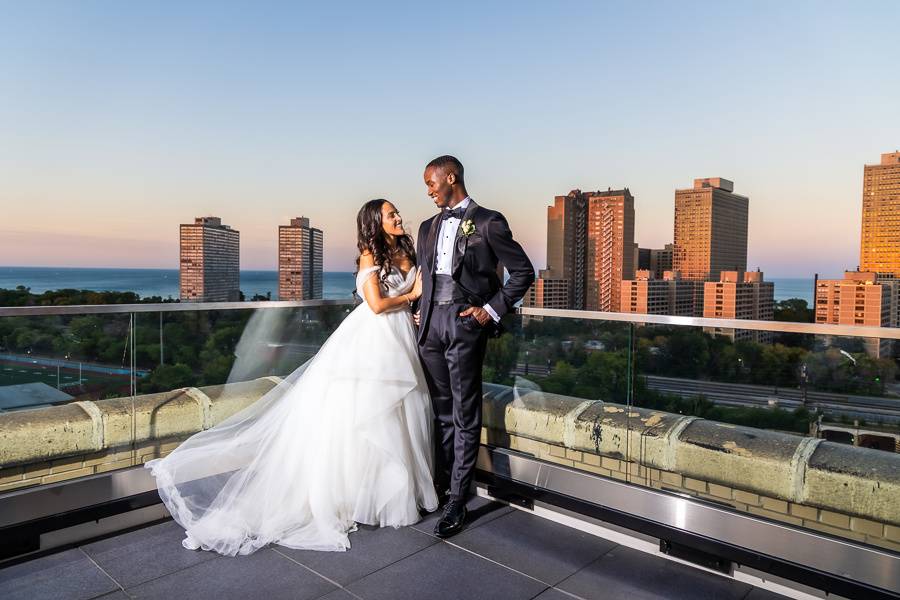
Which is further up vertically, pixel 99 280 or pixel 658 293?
pixel 99 280

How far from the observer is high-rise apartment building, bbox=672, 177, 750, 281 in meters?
65.5

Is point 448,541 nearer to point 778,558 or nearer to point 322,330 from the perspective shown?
point 778,558

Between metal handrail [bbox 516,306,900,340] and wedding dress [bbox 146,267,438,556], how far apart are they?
2.66ft

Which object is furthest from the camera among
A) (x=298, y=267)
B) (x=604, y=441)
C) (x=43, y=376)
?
(x=298, y=267)

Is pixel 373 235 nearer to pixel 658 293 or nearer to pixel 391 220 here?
pixel 391 220

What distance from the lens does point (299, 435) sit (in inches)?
119

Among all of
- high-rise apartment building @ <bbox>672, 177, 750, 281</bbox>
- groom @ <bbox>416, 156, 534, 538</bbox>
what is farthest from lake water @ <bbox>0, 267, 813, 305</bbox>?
groom @ <bbox>416, 156, 534, 538</bbox>

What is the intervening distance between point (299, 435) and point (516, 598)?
4.23 feet

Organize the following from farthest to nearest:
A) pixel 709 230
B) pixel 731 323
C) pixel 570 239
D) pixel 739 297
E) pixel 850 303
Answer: pixel 709 230 < pixel 570 239 < pixel 739 297 < pixel 850 303 < pixel 731 323

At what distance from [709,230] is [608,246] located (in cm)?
1746

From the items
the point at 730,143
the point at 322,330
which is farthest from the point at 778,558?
the point at 730,143

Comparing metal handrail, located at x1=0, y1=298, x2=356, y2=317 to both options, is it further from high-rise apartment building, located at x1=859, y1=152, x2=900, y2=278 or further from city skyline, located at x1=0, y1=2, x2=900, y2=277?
high-rise apartment building, located at x1=859, y1=152, x2=900, y2=278

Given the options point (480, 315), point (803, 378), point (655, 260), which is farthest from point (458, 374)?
point (655, 260)

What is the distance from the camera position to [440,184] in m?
3.03
